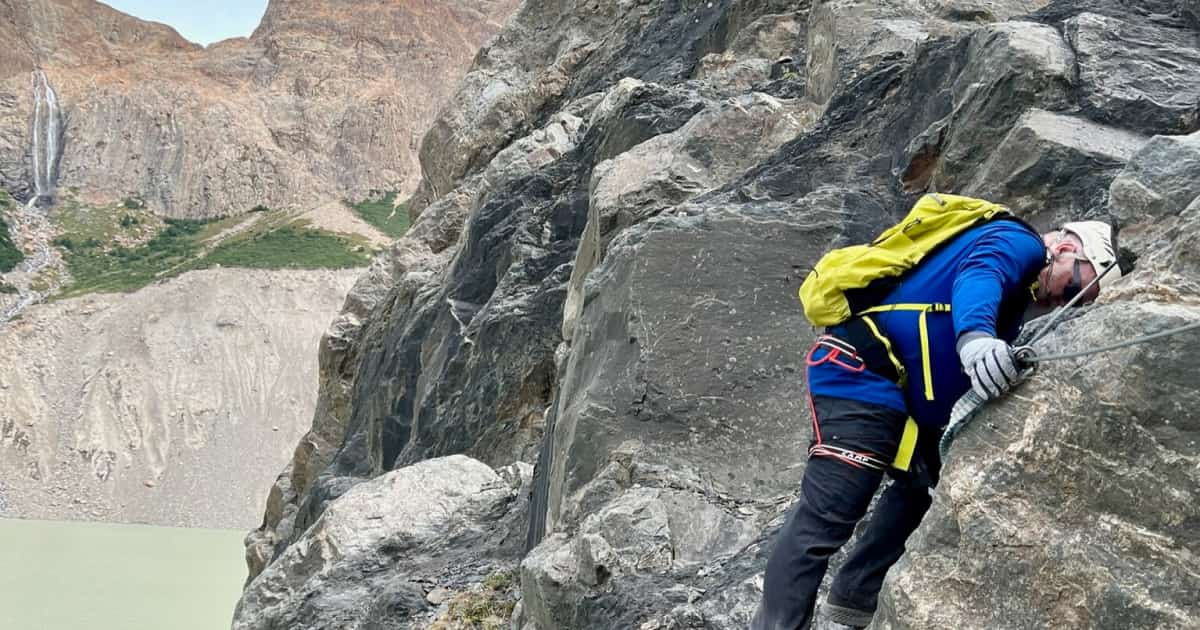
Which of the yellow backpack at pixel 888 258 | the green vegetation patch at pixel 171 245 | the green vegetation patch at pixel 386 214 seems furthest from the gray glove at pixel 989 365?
the green vegetation patch at pixel 386 214

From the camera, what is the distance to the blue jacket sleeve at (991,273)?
348 cm

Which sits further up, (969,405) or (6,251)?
(969,405)

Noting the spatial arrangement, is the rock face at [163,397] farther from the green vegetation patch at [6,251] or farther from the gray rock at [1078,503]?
the gray rock at [1078,503]

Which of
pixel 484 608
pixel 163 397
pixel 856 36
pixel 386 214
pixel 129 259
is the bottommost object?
pixel 386 214

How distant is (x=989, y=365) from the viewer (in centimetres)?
337

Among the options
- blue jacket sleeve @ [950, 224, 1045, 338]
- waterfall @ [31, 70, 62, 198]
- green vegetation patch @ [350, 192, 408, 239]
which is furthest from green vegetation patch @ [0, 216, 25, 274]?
blue jacket sleeve @ [950, 224, 1045, 338]

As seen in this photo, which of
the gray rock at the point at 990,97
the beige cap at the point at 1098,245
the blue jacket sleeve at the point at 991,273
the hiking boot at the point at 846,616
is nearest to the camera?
the blue jacket sleeve at the point at 991,273

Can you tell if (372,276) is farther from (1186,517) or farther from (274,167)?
(274,167)

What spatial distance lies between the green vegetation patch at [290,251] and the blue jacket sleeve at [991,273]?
78597mm

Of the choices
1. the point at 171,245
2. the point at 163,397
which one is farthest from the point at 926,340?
the point at 171,245

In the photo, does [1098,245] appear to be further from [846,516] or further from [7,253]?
[7,253]

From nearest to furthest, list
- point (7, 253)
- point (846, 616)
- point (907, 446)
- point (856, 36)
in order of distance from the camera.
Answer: point (907, 446)
point (846, 616)
point (856, 36)
point (7, 253)

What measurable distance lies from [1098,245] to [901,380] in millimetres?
818

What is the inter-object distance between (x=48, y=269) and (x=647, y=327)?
85.6 metres
